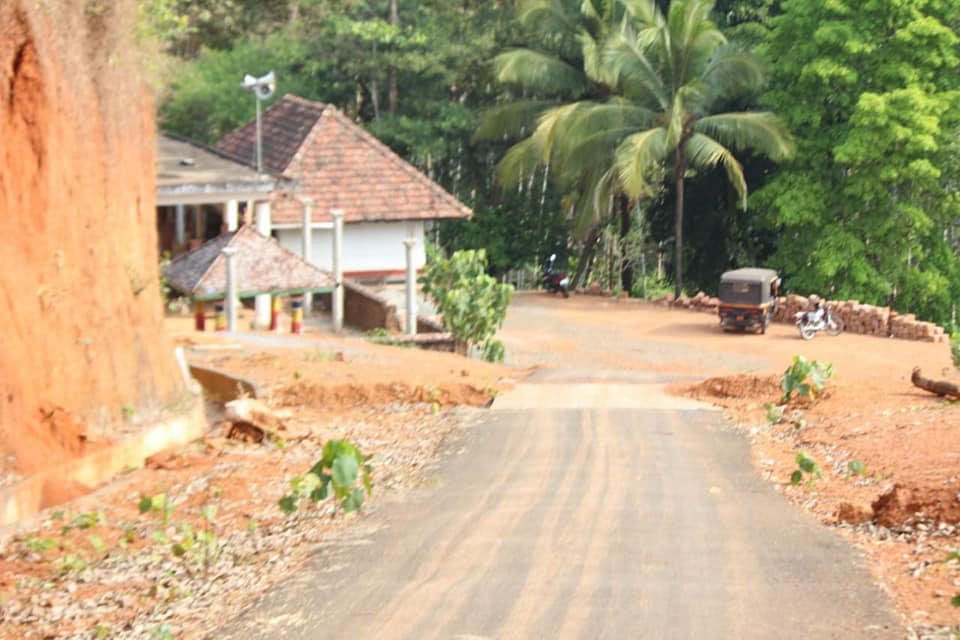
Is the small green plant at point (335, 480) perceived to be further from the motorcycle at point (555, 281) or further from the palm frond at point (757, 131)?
the motorcycle at point (555, 281)

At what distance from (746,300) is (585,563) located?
23.1 metres

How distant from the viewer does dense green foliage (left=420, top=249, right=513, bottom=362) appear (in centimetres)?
2798

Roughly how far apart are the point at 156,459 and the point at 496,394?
5.95m

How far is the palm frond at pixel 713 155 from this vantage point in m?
37.0

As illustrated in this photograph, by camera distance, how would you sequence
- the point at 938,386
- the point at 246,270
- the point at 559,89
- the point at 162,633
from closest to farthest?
the point at 162,633 < the point at 938,386 < the point at 246,270 < the point at 559,89

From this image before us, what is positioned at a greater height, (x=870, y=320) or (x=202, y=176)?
(x=202, y=176)

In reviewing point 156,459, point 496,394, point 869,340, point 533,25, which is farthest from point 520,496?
point 533,25

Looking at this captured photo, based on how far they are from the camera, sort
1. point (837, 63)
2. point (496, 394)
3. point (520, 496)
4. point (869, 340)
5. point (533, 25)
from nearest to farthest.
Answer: point (520, 496) < point (496, 394) < point (869, 340) < point (837, 63) < point (533, 25)

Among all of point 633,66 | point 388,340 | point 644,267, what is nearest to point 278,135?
point 633,66

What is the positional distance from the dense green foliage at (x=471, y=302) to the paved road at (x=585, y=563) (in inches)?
460

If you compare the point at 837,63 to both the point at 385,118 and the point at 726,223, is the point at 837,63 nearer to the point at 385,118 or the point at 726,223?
the point at 726,223

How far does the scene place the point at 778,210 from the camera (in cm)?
3847

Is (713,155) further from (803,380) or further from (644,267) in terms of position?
(803,380)

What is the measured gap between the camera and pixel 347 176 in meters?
37.2
